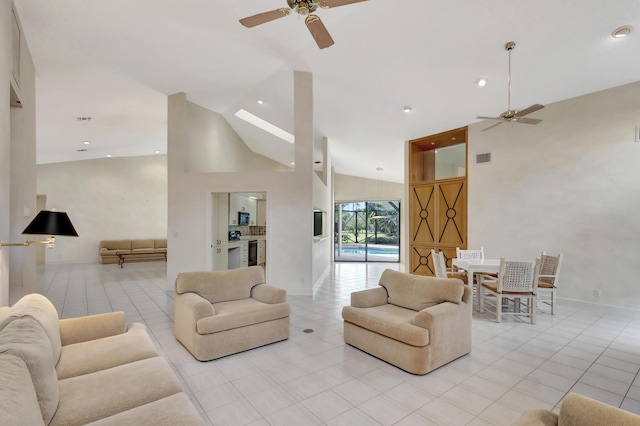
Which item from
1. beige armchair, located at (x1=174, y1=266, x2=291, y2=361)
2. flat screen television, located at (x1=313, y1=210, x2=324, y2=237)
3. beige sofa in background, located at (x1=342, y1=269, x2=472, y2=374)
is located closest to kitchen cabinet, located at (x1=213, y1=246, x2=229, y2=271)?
flat screen television, located at (x1=313, y1=210, x2=324, y2=237)

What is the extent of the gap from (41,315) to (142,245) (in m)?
9.55

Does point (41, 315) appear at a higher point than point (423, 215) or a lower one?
lower

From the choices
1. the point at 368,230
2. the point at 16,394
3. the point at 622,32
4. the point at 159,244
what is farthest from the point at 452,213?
the point at 159,244

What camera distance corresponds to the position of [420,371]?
269 centimetres

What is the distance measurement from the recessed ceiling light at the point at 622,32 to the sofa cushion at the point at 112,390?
5824 mm

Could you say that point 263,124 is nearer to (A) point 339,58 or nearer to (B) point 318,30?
(A) point 339,58

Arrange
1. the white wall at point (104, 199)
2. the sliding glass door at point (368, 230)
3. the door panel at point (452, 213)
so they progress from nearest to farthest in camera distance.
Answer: the door panel at point (452, 213) < the white wall at point (104, 199) < the sliding glass door at point (368, 230)

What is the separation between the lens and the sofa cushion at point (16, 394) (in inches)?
39.1

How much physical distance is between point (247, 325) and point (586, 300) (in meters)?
5.62

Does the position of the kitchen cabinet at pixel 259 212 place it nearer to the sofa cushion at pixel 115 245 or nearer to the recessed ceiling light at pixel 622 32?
the sofa cushion at pixel 115 245

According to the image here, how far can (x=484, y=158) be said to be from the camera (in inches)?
248

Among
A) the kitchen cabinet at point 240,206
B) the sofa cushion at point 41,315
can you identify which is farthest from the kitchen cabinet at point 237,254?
the sofa cushion at point 41,315

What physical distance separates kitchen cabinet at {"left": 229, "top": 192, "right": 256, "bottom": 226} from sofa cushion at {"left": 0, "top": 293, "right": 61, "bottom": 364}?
533 cm

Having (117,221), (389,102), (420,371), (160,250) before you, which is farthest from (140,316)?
(117,221)
